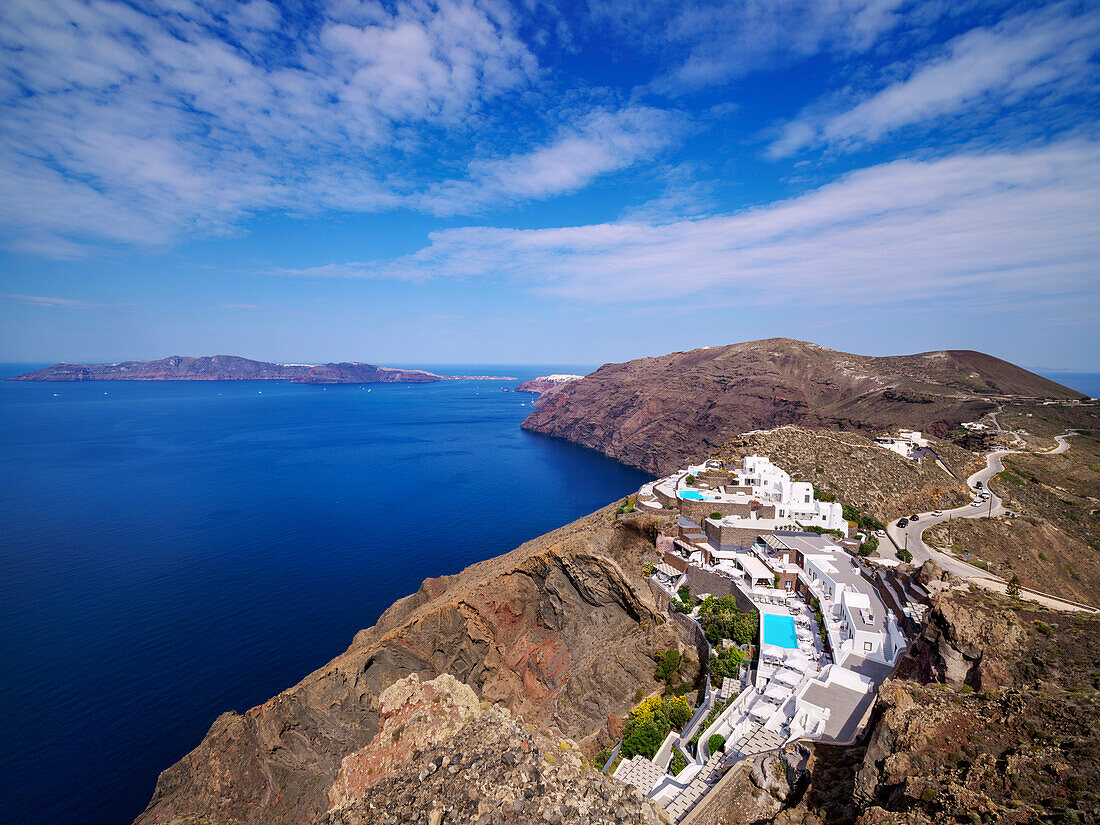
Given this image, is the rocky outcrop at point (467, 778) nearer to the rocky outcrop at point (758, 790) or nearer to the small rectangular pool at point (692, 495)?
the rocky outcrop at point (758, 790)

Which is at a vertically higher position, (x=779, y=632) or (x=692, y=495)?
(x=692, y=495)

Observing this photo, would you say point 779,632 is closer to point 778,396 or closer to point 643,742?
point 643,742

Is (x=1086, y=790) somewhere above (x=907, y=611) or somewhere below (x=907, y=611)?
above

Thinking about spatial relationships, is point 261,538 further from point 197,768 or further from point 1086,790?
point 1086,790

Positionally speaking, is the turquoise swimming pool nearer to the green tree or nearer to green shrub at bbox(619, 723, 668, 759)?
the green tree

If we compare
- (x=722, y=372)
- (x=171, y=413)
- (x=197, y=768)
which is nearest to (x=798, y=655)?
(x=197, y=768)

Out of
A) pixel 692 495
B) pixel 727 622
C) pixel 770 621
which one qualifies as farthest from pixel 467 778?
pixel 692 495
